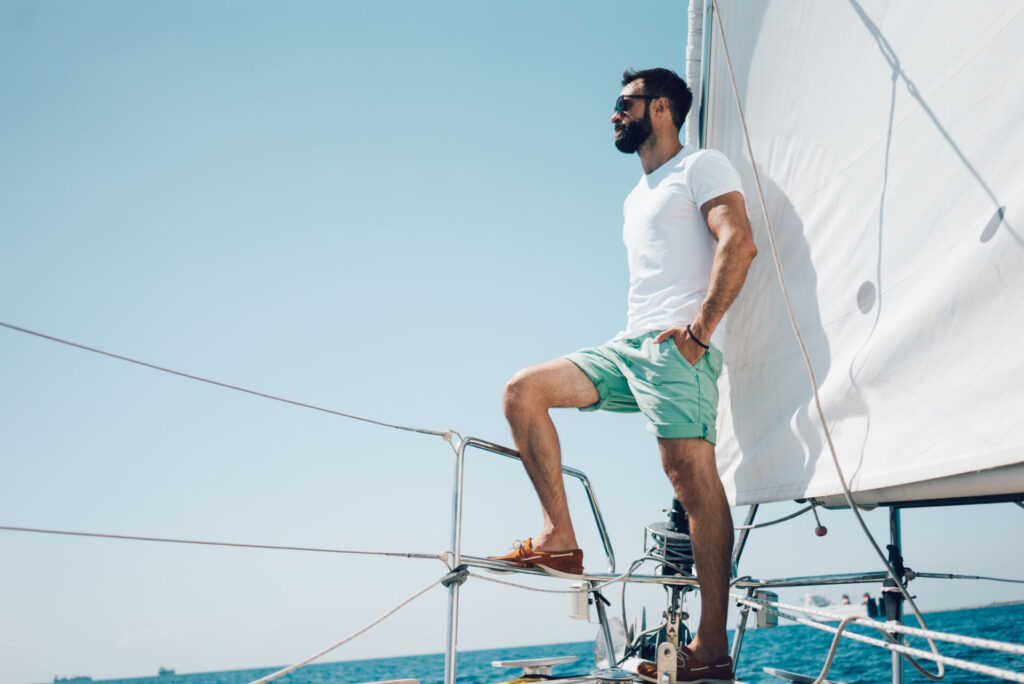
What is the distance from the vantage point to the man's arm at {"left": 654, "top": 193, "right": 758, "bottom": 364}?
2.51 meters

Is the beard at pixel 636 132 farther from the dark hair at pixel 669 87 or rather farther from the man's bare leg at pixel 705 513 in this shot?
the man's bare leg at pixel 705 513

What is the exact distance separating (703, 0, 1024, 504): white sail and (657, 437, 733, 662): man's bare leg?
28 centimetres

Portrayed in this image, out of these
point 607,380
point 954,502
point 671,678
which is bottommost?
point 671,678

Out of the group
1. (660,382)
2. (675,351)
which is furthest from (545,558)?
(675,351)

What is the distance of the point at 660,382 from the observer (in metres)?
2.55

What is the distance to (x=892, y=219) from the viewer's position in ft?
7.43

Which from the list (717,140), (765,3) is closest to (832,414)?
(717,140)

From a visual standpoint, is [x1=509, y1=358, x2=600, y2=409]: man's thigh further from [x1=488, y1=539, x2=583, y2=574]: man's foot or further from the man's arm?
[x1=488, y1=539, x2=583, y2=574]: man's foot

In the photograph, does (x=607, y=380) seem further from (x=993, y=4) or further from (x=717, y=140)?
(x=993, y=4)

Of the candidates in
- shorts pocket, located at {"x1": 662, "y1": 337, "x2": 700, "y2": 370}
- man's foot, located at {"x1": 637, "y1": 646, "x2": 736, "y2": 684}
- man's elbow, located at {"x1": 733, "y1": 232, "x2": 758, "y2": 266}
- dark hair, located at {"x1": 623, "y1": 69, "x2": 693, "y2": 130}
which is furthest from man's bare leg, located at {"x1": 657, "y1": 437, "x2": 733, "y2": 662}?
dark hair, located at {"x1": 623, "y1": 69, "x2": 693, "y2": 130}

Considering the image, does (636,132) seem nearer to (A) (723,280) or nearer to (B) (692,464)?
(A) (723,280)

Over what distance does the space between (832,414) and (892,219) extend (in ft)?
1.95

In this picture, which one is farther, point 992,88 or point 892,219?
point 892,219

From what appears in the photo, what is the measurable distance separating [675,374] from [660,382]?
55mm
